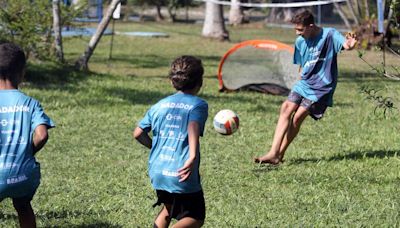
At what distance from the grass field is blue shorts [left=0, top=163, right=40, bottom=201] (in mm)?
1303

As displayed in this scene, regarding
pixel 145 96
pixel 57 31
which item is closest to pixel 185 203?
pixel 145 96

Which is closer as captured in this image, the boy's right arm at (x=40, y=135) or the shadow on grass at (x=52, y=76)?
the boy's right arm at (x=40, y=135)

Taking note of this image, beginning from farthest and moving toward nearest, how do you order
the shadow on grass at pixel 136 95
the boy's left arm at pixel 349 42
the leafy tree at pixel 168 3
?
the leafy tree at pixel 168 3 < the shadow on grass at pixel 136 95 < the boy's left arm at pixel 349 42

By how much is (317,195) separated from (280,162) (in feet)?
5.02

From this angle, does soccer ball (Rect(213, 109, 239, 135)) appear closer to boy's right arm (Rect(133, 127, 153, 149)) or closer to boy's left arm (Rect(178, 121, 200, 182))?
boy's right arm (Rect(133, 127, 153, 149))

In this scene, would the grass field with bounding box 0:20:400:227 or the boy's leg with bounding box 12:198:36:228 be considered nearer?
the boy's leg with bounding box 12:198:36:228

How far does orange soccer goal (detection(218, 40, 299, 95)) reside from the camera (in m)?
13.8

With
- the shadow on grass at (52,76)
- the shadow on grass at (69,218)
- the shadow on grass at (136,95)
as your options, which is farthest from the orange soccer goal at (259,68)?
the shadow on grass at (69,218)

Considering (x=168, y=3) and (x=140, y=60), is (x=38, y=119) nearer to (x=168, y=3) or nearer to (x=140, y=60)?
(x=140, y=60)

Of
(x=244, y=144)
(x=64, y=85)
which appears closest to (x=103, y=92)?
(x=64, y=85)

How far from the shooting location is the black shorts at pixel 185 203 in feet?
15.7

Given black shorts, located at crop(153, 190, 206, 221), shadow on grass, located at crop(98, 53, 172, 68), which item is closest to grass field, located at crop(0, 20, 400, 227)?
black shorts, located at crop(153, 190, 206, 221)

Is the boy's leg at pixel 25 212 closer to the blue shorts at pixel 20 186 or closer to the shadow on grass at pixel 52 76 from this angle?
the blue shorts at pixel 20 186

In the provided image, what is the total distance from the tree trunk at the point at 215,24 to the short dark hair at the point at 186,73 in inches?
883
